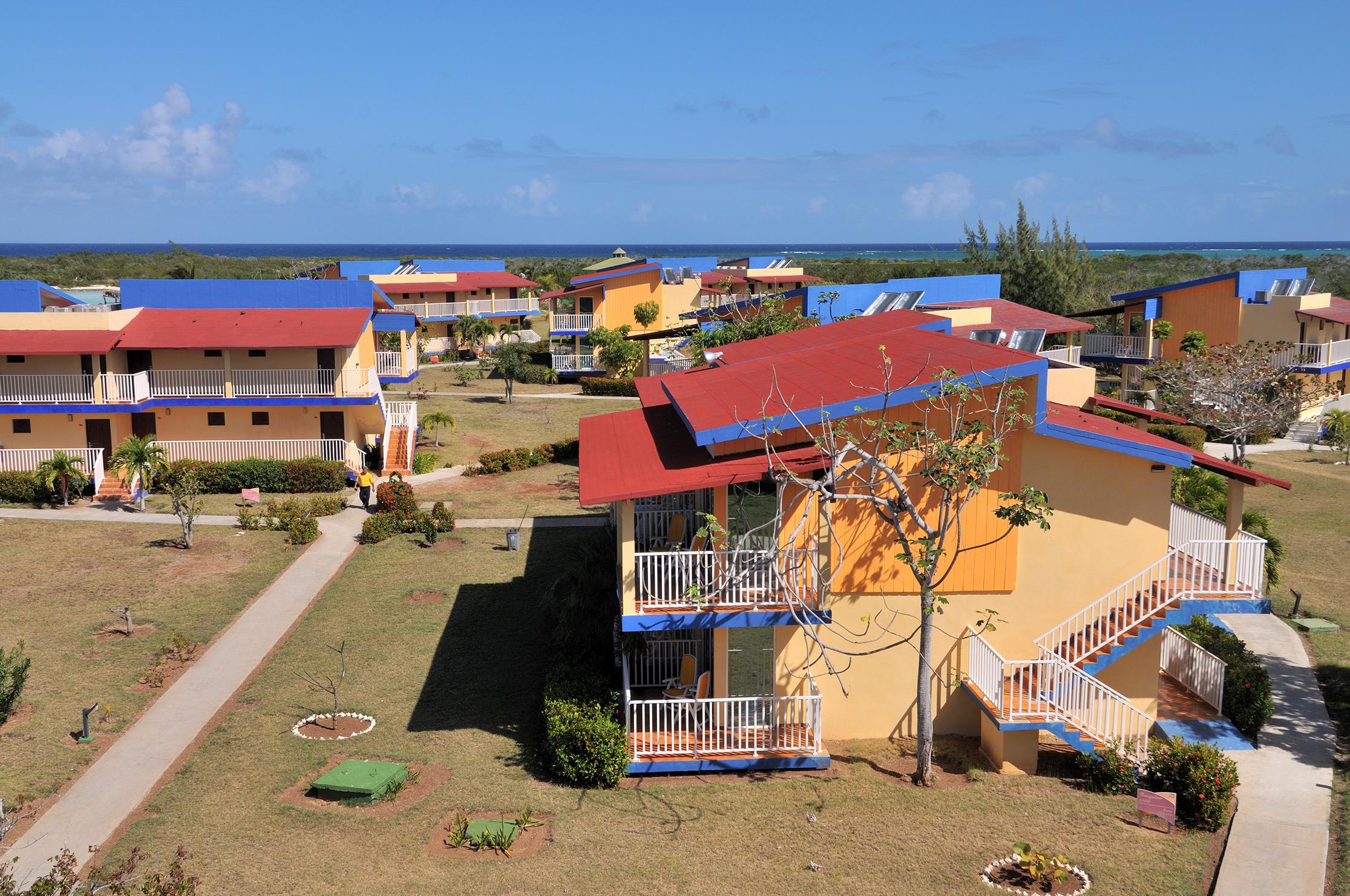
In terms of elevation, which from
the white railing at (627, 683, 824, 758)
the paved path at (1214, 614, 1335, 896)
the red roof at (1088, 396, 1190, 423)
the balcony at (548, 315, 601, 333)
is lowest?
the paved path at (1214, 614, 1335, 896)

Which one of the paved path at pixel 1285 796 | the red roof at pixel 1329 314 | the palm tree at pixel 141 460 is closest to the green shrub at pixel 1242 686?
the paved path at pixel 1285 796

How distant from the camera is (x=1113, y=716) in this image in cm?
1523

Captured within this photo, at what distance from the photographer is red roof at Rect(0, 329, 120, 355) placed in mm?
31562

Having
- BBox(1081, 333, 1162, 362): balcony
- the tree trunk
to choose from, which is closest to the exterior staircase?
the tree trunk

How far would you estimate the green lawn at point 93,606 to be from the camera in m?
16.2

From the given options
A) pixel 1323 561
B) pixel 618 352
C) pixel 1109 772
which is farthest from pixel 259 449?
pixel 1323 561

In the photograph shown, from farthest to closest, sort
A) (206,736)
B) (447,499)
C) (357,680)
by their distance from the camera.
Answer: (447,499), (357,680), (206,736)

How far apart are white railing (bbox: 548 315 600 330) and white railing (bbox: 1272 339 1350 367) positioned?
32.1 meters

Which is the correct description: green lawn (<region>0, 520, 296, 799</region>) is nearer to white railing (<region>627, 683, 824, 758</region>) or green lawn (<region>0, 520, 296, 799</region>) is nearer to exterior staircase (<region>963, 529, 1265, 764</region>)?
white railing (<region>627, 683, 824, 758</region>)

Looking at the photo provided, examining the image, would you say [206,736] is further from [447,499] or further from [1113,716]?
[447,499]

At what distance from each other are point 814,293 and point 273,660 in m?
25.0

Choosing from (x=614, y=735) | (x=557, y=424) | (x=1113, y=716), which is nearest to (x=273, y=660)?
(x=614, y=735)

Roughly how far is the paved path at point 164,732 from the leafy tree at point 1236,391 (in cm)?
2608

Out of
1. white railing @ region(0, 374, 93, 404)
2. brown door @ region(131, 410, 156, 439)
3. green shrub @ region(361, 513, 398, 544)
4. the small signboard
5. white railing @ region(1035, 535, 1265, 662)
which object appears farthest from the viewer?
brown door @ region(131, 410, 156, 439)
